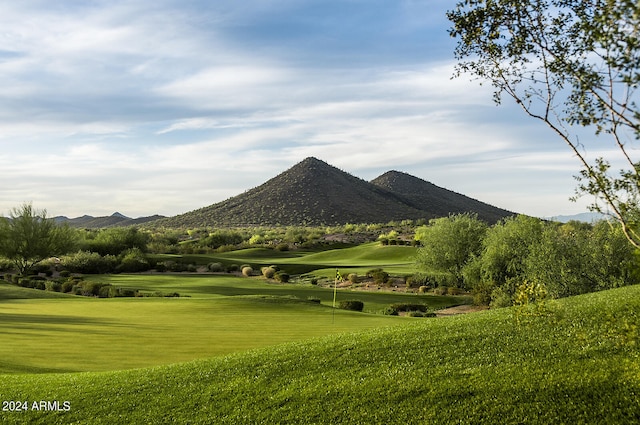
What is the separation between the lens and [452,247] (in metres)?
49.1

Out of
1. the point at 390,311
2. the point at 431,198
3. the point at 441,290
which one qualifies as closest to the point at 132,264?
the point at 441,290

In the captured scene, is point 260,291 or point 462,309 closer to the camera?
point 462,309

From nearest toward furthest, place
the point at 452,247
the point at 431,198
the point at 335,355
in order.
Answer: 1. the point at 335,355
2. the point at 452,247
3. the point at 431,198

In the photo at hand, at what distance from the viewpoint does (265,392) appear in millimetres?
11367

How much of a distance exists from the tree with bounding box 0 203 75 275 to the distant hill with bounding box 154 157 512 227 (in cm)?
7327

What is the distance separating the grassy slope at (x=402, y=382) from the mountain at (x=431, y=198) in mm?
132106

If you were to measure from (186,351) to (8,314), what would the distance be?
11.3m

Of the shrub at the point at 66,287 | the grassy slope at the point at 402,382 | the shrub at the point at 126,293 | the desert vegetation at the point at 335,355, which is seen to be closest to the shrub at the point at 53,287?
the shrub at the point at 66,287

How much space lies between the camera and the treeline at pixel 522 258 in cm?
3419

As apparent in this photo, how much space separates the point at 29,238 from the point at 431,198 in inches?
5048

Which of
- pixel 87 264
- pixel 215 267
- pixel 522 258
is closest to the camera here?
pixel 522 258

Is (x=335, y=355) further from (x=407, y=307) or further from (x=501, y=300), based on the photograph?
(x=501, y=300)

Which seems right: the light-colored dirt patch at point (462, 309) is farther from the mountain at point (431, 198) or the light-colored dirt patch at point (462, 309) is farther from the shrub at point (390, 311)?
the mountain at point (431, 198)

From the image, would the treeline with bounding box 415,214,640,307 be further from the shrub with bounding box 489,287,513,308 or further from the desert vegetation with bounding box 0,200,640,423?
the desert vegetation with bounding box 0,200,640,423
